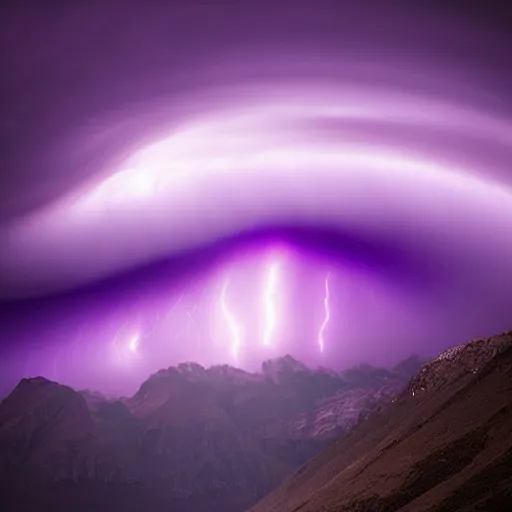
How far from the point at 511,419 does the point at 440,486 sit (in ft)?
102

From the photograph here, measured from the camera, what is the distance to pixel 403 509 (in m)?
182

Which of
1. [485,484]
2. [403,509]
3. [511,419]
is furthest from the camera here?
[511,419]

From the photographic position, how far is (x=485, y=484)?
535 feet

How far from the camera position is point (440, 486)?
598 feet

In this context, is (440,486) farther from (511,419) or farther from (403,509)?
(511,419)

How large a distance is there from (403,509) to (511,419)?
41809 millimetres

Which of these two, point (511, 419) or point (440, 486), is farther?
point (511, 419)

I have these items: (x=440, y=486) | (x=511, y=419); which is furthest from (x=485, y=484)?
(x=511, y=419)

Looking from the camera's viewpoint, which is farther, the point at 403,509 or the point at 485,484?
the point at 403,509

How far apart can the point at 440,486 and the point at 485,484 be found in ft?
69.9

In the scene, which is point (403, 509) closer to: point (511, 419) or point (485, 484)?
point (485, 484)

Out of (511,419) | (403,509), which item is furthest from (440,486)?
(511,419)

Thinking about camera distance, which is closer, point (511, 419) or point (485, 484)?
point (485, 484)

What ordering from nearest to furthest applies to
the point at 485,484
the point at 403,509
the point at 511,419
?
the point at 485,484 < the point at 403,509 < the point at 511,419
